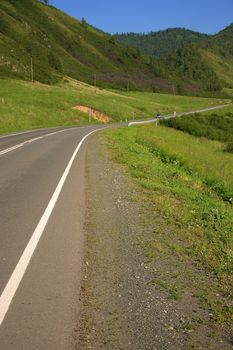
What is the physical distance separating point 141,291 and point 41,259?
5.67 ft

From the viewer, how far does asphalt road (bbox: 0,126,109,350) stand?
4.59m

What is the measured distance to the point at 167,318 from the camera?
4.97m

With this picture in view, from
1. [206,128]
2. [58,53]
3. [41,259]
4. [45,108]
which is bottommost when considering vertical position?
[206,128]

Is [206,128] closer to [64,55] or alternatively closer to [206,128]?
[206,128]

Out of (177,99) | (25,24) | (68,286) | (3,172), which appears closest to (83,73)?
(25,24)

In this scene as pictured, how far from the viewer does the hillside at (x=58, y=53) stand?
105750 mm

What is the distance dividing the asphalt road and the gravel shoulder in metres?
0.19

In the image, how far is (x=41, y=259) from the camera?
6.61 meters

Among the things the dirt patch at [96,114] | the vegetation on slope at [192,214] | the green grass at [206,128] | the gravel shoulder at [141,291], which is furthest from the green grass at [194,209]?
the dirt patch at [96,114]

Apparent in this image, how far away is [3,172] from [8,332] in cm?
1016

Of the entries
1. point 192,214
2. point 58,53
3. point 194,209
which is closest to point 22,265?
point 192,214

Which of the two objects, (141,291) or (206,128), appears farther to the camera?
(206,128)

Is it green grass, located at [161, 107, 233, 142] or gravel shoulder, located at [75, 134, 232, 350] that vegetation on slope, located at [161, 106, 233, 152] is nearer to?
green grass, located at [161, 107, 233, 142]

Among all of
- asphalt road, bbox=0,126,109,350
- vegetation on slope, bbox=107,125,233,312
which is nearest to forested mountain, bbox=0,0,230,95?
vegetation on slope, bbox=107,125,233,312
